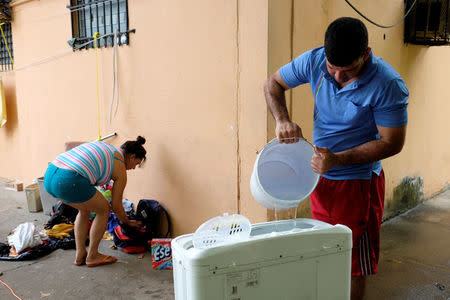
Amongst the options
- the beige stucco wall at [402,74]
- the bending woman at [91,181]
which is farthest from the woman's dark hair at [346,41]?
the bending woman at [91,181]

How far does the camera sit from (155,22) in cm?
344

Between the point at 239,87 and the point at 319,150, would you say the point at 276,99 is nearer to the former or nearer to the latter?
the point at 319,150

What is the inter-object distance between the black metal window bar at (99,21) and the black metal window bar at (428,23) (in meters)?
2.94

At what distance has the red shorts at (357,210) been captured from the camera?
6.52 ft

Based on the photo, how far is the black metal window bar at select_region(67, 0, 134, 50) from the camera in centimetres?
377

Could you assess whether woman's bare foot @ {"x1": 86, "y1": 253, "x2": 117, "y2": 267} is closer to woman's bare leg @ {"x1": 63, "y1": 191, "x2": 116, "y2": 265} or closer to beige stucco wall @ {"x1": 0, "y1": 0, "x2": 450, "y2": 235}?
woman's bare leg @ {"x1": 63, "y1": 191, "x2": 116, "y2": 265}

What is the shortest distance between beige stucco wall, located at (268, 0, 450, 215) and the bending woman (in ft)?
4.37

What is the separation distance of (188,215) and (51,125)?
255cm

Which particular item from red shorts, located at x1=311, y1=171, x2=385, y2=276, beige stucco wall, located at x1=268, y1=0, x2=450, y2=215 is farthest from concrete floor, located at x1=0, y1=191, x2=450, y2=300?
red shorts, located at x1=311, y1=171, x2=385, y2=276

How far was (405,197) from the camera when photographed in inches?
175

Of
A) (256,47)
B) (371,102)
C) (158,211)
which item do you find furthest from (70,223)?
(371,102)

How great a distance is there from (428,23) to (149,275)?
375 cm

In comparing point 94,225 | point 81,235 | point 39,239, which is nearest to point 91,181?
point 94,225

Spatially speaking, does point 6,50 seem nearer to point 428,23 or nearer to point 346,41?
point 428,23
